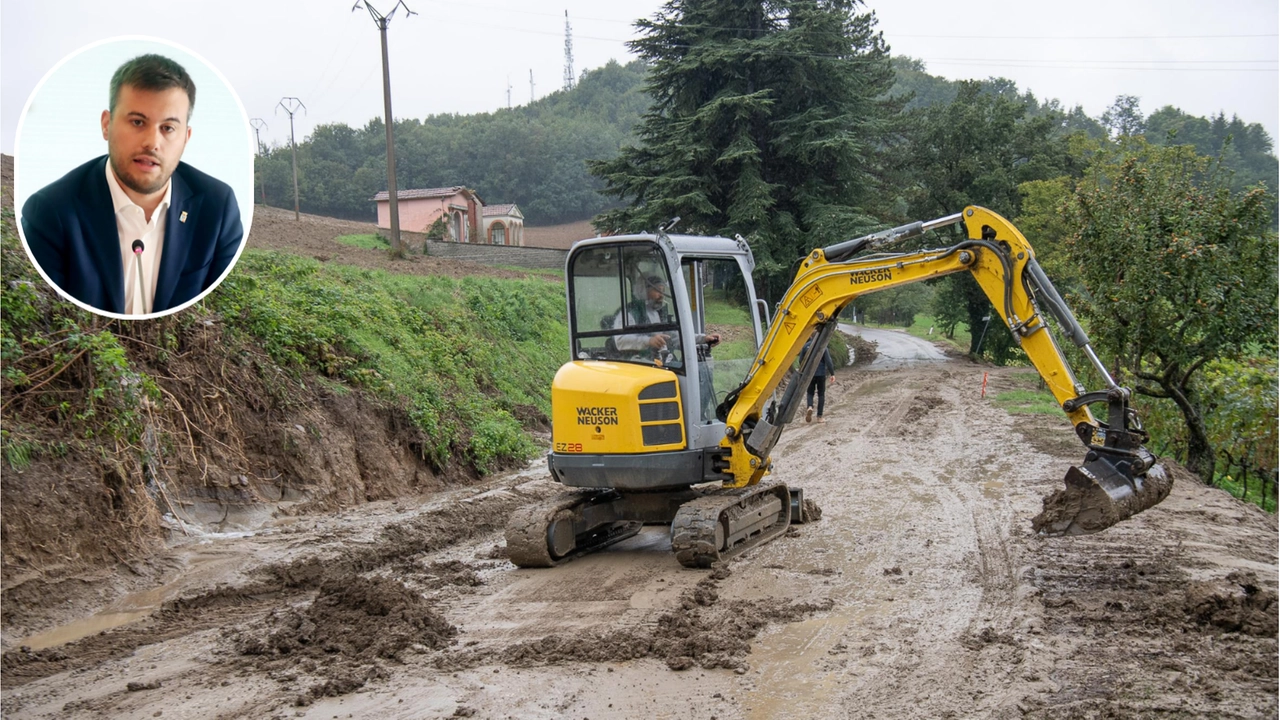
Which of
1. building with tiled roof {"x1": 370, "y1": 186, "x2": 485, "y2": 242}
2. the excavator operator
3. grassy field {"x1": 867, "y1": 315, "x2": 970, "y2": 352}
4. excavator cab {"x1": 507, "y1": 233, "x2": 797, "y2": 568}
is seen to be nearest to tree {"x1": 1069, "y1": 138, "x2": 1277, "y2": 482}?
excavator cab {"x1": 507, "y1": 233, "x2": 797, "y2": 568}

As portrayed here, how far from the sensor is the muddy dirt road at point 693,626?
5.30 meters

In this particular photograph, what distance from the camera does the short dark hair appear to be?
12.2 feet

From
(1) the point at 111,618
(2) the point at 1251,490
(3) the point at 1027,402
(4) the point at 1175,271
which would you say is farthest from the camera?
(3) the point at 1027,402

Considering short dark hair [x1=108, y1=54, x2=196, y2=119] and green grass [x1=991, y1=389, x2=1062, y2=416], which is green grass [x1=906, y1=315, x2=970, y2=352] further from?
short dark hair [x1=108, y1=54, x2=196, y2=119]

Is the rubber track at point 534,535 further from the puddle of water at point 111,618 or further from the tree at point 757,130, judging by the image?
the tree at point 757,130

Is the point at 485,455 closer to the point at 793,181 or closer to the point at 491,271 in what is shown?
the point at 491,271

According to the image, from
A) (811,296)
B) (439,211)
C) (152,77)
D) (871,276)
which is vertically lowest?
(811,296)

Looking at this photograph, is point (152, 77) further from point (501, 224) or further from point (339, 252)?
point (501, 224)

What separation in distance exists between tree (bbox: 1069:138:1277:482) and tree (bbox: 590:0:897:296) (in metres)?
12.9

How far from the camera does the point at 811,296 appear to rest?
839 centimetres

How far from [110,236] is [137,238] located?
10cm

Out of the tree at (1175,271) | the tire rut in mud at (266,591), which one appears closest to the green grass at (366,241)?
the tire rut in mud at (266,591)

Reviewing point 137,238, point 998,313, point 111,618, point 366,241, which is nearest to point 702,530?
point 998,313

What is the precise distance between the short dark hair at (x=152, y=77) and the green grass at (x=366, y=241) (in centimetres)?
2210
